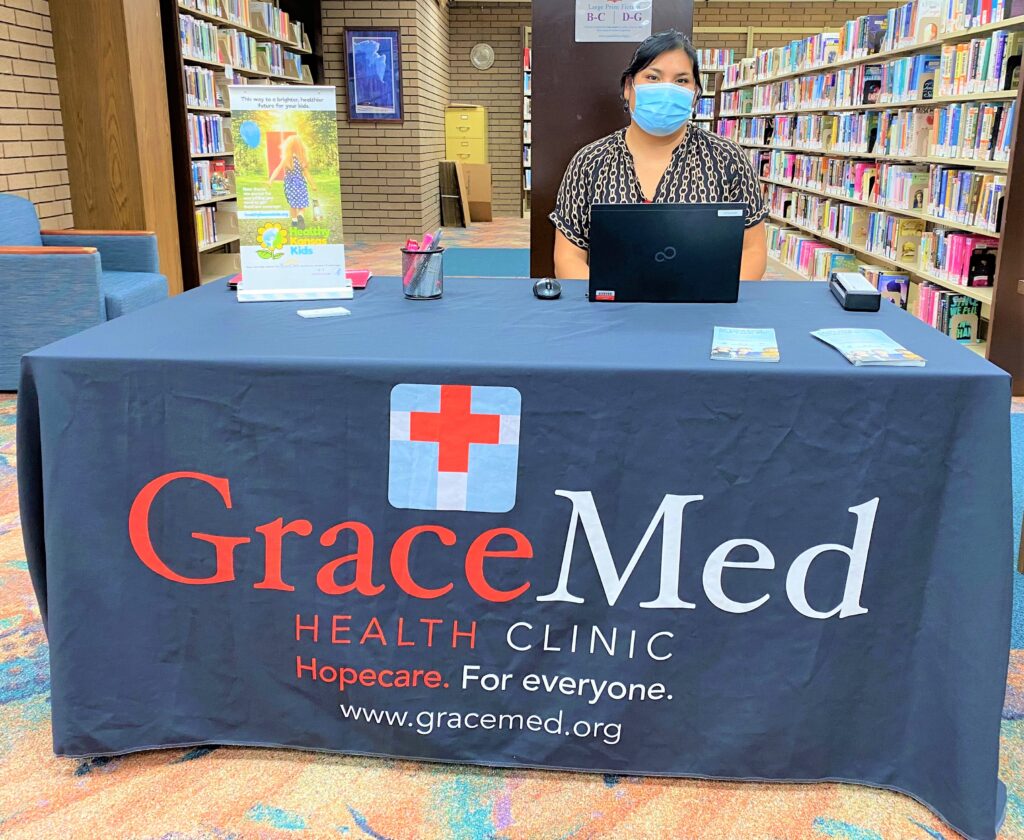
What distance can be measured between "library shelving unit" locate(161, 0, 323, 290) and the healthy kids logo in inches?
141

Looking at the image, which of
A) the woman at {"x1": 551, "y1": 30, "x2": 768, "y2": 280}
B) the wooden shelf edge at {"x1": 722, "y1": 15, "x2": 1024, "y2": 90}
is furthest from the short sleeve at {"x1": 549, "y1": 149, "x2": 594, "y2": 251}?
the wooden shelf edge at {"x1": 722, "y1": 15, "x2": 1024, "y2": 90}

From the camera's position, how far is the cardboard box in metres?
11.9

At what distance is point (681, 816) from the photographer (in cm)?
150

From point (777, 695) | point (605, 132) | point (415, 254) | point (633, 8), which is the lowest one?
point (777, 695)

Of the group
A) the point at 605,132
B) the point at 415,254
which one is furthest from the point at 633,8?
the point at 415,254

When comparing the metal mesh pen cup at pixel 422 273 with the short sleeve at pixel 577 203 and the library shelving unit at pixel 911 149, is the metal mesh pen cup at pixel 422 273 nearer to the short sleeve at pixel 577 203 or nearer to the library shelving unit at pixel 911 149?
the short sleeve at pixel 577 203

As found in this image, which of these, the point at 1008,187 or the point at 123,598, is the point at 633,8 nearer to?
the point at 1008,187

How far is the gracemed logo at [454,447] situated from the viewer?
1421 millimetres

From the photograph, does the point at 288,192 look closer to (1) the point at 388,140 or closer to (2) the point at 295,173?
(2) the point at 295,173

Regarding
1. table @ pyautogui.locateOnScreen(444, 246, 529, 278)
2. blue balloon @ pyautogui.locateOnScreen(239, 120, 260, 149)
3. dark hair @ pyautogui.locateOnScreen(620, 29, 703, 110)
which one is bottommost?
table @ pyautogui.locateOnScreen(444, 246, 529, 278)

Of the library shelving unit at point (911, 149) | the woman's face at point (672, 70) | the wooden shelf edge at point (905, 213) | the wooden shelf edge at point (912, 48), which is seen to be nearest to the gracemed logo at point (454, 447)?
the woman's face at point (672, 70)

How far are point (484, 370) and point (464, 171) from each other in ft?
36.0

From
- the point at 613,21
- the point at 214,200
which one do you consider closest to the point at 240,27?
the point at 214,200

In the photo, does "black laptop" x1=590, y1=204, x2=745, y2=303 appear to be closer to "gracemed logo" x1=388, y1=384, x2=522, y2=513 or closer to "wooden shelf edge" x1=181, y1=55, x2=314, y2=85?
"gracemed logo" x1=388, y1=384, x2=522, y2=513
